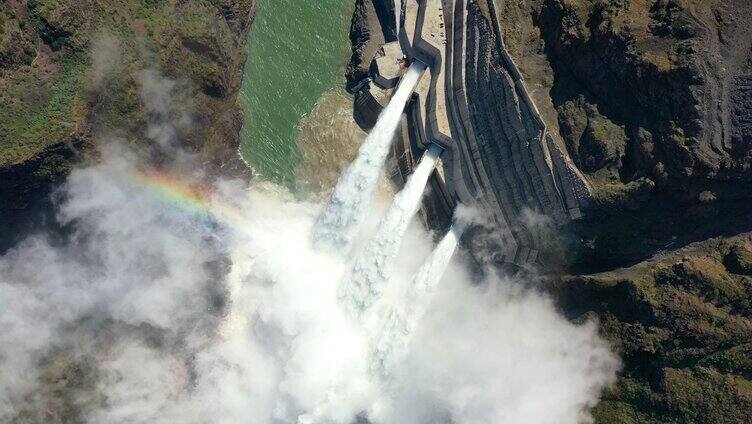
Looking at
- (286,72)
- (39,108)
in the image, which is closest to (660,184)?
(286,72)

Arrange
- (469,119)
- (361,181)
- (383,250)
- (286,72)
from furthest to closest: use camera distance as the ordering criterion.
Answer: (286,72), (361,181), (383,250), (469,119)

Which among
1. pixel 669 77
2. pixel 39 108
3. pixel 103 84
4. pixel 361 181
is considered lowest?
pixel 39 108

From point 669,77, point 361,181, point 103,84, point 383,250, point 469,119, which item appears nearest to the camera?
point 669,77

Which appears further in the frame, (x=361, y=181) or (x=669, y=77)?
(x=361, y=181)

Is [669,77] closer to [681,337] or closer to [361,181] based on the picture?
[681,337]

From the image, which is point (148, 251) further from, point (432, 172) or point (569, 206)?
point (569, 206)

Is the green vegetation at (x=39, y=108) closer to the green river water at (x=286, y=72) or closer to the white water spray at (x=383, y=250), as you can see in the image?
the green river water at (x=286, y=72)

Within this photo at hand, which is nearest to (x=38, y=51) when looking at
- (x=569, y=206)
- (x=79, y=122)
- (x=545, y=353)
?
(x=79, y=122)
